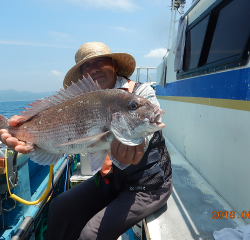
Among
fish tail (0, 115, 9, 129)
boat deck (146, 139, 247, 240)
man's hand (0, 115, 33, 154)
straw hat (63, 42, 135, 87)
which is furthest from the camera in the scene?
straw hat (63, 42, 135, 87)

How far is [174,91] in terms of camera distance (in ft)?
16.3

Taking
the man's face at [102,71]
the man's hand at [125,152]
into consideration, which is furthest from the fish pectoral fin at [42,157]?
the man's face at [102,71]

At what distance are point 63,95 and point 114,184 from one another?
1143 mm

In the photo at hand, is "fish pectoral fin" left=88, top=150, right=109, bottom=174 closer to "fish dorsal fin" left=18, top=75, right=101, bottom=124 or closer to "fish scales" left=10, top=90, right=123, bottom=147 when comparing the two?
"fish scales" left=10, top=90, right=123, bottom=147

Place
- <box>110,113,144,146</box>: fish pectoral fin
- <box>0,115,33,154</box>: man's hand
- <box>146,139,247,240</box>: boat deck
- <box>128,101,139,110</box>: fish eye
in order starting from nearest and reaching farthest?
<box>110,113,144,146</box>: fish pectoral fin, <box>128,101,139,110</box>: fish eye, <box>0,115,33,154</box>: man's hand, <box>146,139,247,240</box>: boat deck

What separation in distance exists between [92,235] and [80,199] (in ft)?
2.09

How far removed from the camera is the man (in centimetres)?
177

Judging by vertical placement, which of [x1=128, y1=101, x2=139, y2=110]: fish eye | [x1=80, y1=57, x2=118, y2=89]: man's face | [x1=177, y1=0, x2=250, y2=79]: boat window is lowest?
[x1=128, y1=101, x2=139, y2=110]: fish eye

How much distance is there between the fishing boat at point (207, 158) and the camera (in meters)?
1.99

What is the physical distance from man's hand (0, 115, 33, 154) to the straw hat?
999 millimetres

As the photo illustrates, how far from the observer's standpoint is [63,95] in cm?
178

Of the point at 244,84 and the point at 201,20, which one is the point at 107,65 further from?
the point at 201,20

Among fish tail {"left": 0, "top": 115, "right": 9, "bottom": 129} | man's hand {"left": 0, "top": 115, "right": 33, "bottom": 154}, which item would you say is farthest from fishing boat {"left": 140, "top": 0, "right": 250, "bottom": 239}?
fish tail {"left": 0, "top": 115, "right": 9, "bottom": 129}

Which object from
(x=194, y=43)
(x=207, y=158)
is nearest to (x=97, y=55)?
(x=207, y=158)
